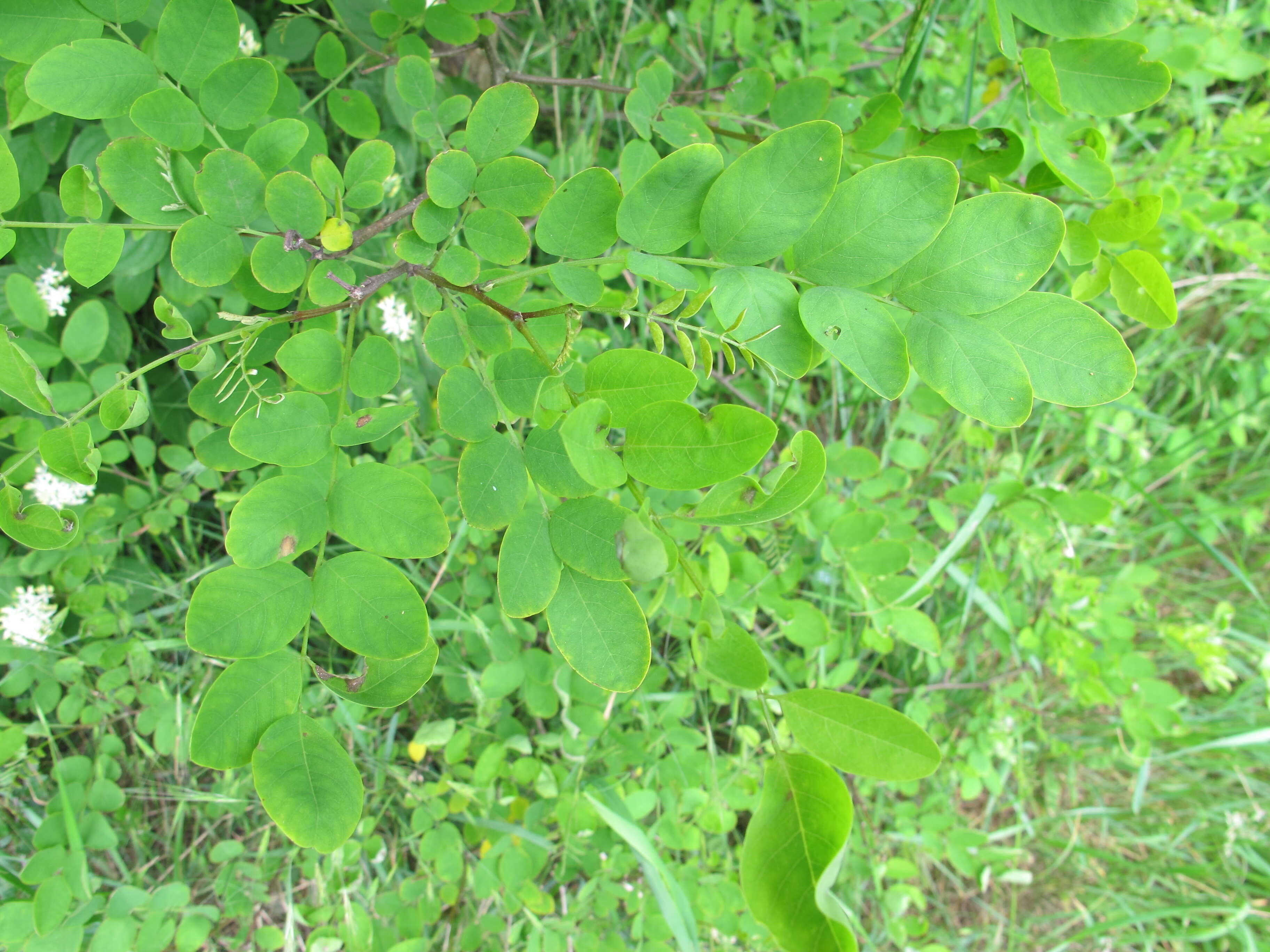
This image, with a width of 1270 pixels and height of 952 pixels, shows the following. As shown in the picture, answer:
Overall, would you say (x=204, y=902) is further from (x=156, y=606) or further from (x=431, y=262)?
(x=431, y=262)

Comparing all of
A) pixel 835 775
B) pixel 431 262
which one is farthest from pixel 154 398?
pixel 835 775

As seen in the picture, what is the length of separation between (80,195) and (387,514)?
554 mm

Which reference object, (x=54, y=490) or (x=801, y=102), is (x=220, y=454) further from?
(x=801, y=102)

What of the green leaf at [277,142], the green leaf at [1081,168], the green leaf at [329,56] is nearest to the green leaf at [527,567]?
the green leaf at [277,142]

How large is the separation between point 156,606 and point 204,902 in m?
0.63

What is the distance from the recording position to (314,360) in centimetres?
90

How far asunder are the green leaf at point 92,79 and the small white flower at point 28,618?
0.88 m

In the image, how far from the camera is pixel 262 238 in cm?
92

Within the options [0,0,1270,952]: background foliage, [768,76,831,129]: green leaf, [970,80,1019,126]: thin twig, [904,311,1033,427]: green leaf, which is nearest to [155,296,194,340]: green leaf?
[0,0,1270,952]: background foliage

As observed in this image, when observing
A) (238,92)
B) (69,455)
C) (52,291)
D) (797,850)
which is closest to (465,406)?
(69,455)

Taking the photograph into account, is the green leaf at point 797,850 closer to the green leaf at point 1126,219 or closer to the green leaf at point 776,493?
the green leaf at point 776,493

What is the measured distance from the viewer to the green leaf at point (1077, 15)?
0.87 m

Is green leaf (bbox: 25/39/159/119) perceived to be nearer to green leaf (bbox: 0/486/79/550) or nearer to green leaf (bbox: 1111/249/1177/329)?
green leaf (bbox: 0/486/79/550)

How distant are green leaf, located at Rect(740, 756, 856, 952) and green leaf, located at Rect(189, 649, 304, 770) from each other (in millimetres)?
541
